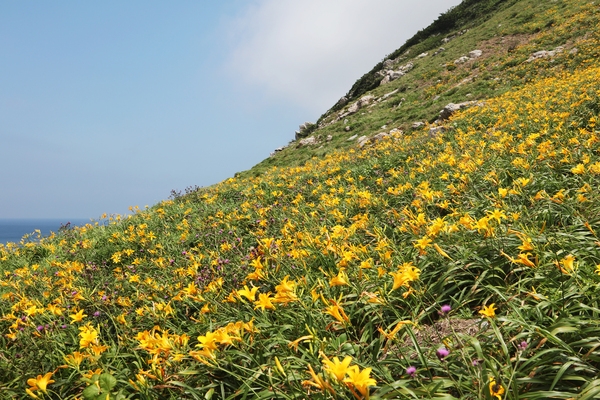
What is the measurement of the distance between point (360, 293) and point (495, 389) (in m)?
1.11

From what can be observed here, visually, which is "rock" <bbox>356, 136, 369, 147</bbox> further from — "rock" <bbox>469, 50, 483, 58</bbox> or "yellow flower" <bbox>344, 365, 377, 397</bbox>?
"yellow flower" <bbox>344, 365, 377, 397</bbox>

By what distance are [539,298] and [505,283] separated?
15.8 inches

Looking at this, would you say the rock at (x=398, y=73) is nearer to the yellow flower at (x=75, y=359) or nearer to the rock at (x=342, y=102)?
the rock at (x=342, y=102)

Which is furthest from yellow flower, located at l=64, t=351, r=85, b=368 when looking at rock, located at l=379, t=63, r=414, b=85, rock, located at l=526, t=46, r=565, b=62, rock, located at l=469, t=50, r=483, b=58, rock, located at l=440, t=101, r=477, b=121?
rock, located at l=379, t=63, r=414, b=85

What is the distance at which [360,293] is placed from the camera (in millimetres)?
2447

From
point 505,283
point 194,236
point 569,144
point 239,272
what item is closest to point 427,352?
point 505,283

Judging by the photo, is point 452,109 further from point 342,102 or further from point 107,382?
point 342,102

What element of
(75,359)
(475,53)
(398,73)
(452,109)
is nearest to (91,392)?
(75,359)

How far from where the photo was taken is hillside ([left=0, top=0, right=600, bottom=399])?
5.49ft

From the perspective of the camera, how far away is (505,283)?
233cm

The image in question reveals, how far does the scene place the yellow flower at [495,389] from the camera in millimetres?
1286

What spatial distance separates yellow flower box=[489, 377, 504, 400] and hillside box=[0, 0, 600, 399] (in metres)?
0.01

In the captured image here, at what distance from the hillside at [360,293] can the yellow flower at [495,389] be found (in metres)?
0.01

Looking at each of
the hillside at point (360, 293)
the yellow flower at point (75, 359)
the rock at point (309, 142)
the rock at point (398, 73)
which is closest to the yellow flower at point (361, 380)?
the hillside at point (360, 293)
